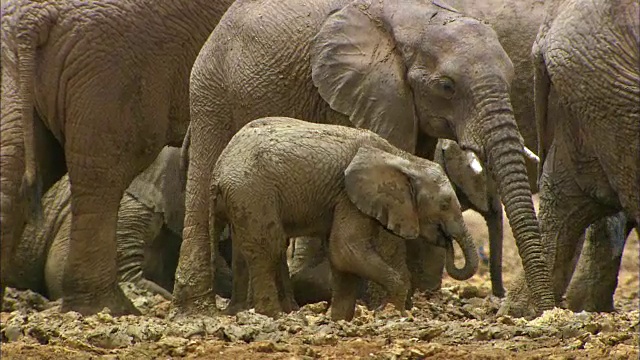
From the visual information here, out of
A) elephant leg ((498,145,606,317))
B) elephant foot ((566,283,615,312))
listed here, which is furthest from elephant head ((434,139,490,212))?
elephant leg ((498,145,606,317))

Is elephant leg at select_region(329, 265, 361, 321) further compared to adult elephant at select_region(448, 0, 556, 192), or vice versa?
adult elephant at select_region(448, 0, 556, 192)

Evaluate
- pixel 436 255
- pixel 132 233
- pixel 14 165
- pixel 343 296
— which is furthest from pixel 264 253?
pixel 132 233

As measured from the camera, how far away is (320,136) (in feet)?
29.1

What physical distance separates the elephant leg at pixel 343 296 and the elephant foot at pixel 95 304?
1693 mm

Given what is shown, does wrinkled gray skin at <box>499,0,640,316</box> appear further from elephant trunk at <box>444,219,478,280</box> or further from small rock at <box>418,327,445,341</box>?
small rock at <box>418,327,445,341</box>

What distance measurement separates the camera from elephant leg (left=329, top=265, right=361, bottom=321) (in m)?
8.96

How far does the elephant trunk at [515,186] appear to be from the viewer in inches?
344

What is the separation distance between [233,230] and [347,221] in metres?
0.58

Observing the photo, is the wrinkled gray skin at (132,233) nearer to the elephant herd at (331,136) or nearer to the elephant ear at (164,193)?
the elephant ear at (164,193)

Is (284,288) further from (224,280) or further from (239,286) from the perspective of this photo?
(224,280)

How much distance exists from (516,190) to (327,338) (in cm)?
123

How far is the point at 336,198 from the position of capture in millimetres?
8875

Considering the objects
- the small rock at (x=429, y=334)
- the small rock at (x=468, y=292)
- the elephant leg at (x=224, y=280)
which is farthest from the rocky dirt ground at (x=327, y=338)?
the elephant leg at (x=224, y=280)

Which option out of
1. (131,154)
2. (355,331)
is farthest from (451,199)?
(131,154)
